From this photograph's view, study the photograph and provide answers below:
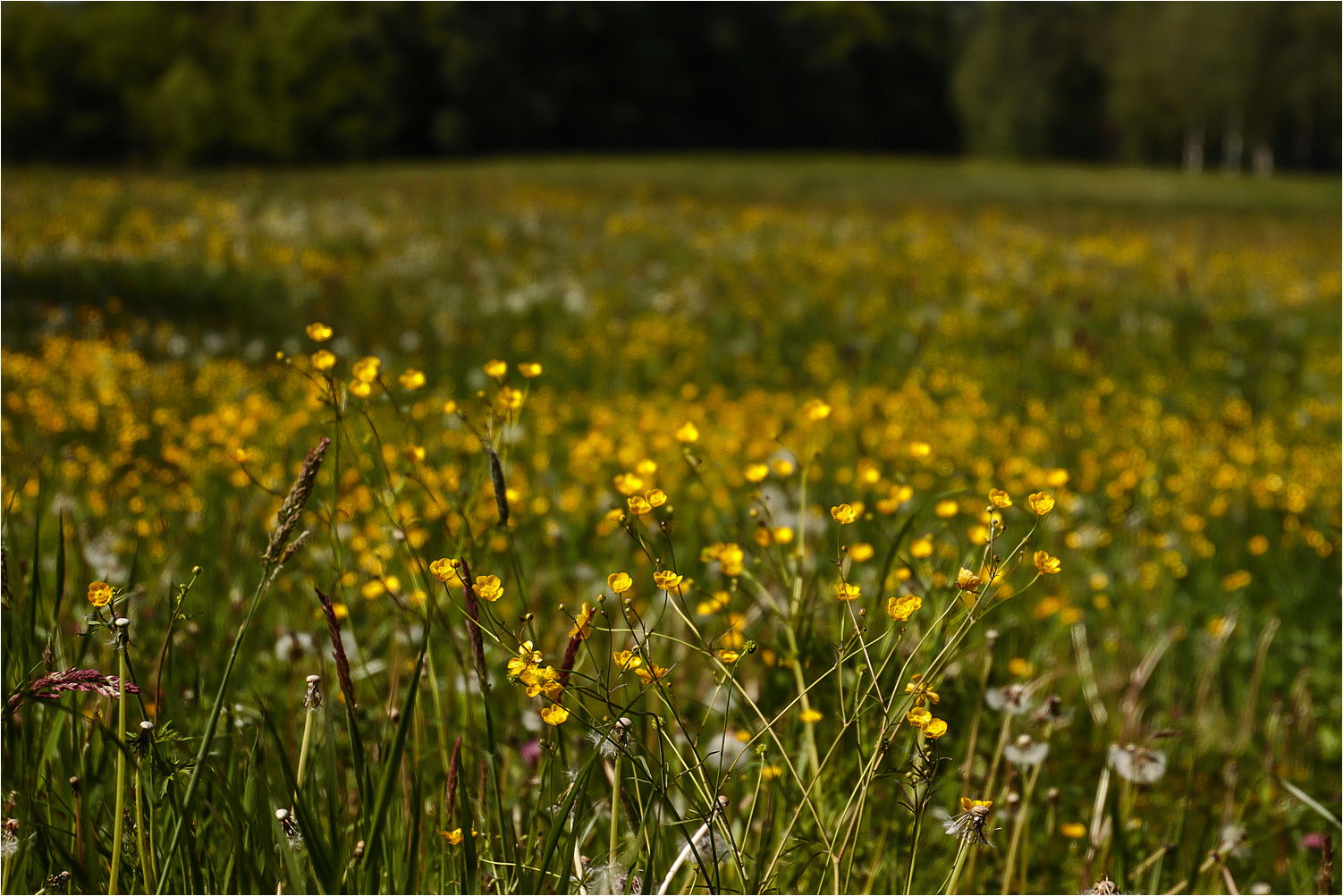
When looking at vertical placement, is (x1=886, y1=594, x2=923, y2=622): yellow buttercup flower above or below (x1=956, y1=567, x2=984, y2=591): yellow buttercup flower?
below

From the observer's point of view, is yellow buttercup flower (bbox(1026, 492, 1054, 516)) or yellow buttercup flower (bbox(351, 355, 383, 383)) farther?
yellow buttercup flower (bbox(351, 355, 383, 383))

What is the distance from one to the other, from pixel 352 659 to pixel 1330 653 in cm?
260

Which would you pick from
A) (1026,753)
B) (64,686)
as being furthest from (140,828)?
(1026,753)

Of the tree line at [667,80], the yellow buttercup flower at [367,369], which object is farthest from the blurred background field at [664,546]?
the tree line at [667,80]

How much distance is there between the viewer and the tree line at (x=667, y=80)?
28812mm

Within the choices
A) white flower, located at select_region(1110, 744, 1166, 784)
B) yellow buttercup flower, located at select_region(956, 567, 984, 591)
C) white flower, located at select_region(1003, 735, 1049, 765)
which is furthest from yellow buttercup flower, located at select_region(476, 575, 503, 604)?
white flower, located at select_region(1110, 744, 1166, 784)

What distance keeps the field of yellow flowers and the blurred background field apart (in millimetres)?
21

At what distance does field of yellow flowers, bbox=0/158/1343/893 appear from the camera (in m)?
1.26

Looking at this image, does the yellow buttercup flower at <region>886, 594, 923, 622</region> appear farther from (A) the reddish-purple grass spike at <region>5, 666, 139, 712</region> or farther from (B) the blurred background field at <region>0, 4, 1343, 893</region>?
(A) the reddish-purple grass spike at <region>5, 666, 139, 712</region>

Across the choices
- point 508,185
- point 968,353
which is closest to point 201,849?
point 968,353

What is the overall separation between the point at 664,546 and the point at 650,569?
124 mm

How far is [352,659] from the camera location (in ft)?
7.11

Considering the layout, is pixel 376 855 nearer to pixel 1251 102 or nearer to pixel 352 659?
pixel 352 659

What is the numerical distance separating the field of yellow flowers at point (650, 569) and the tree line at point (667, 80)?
1192 centimetres
